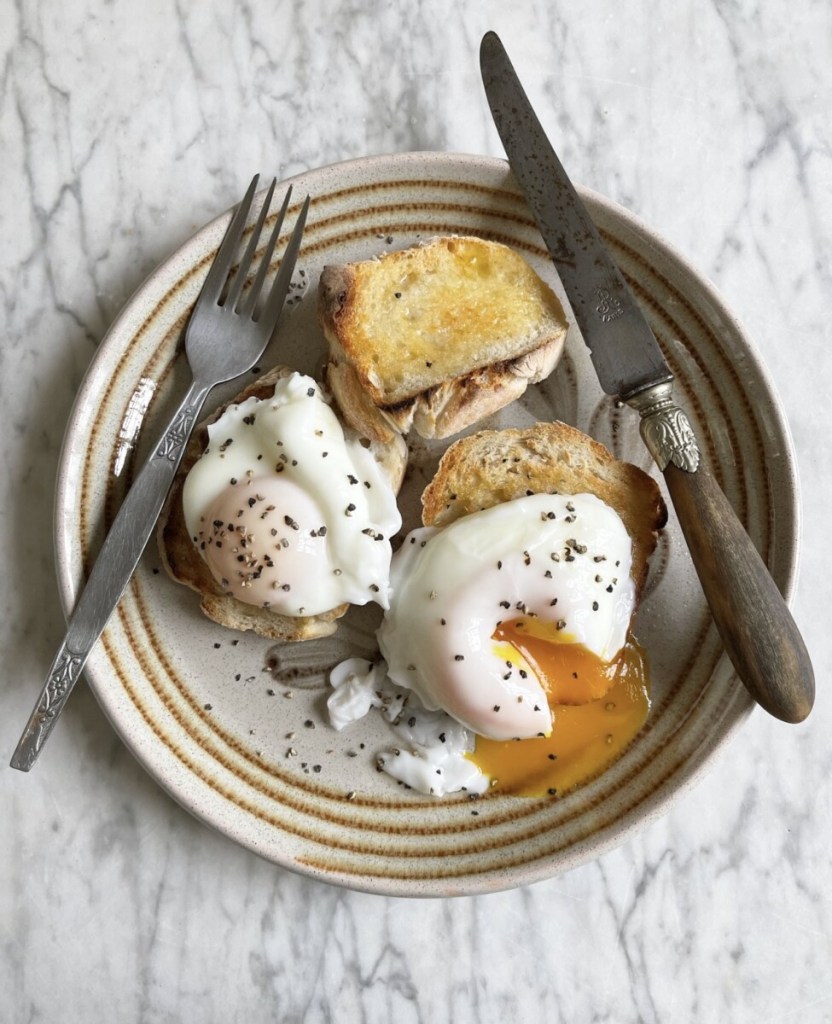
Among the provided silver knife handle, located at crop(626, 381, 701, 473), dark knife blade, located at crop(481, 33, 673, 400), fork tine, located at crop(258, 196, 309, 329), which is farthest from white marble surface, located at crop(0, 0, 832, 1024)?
silver knife handle, located at crop(626, 381, 701, 473)

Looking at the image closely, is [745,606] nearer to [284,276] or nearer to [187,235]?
[284,276]

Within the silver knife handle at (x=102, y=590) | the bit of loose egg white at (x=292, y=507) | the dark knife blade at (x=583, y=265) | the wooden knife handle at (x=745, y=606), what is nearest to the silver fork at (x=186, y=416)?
the silver knife handle at (x=102, y=590)

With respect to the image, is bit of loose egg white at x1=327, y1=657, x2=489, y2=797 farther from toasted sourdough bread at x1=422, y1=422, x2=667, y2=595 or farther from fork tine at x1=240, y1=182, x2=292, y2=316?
fork tine at x1=240, y1=182, x2=292, y2=316

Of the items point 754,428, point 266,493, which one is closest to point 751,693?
point 754,428

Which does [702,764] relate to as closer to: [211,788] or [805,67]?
[211,788]

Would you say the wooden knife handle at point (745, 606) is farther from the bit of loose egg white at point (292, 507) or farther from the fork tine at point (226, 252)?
the fork tine at point (226, 252)

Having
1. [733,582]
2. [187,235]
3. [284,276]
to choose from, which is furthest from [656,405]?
[187,235]
